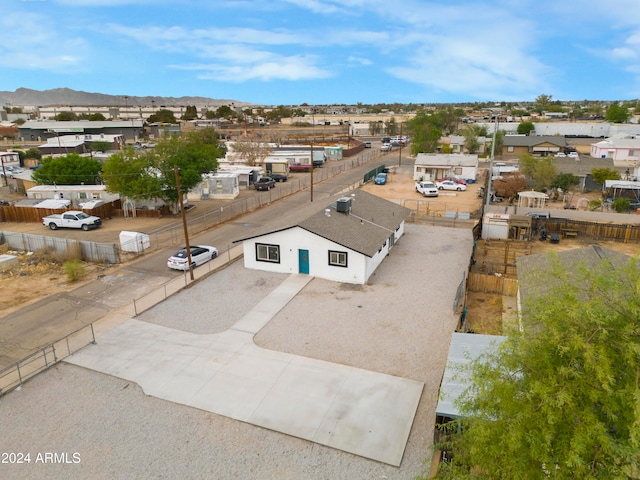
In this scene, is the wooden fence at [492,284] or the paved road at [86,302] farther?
the wooden fence at [492,284]

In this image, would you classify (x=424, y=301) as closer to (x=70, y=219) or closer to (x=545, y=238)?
(x=545, y=238)

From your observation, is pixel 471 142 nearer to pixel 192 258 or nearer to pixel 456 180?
pixel 456 180

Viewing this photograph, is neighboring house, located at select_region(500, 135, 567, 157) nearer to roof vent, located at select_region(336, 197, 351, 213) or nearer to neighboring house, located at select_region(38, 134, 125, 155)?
roof vent, located at select_region(336, 197, 351, 213)

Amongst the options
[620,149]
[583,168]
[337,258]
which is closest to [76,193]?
[337,258]

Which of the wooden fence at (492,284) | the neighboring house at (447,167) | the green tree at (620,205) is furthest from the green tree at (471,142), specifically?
the wooden fence at (492,284)

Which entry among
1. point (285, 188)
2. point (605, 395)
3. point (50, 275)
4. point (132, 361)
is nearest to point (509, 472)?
point (605, 395)

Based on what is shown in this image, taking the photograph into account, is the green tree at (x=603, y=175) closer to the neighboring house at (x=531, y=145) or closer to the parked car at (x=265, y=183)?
the neighboring house at (x=531, y=145)
